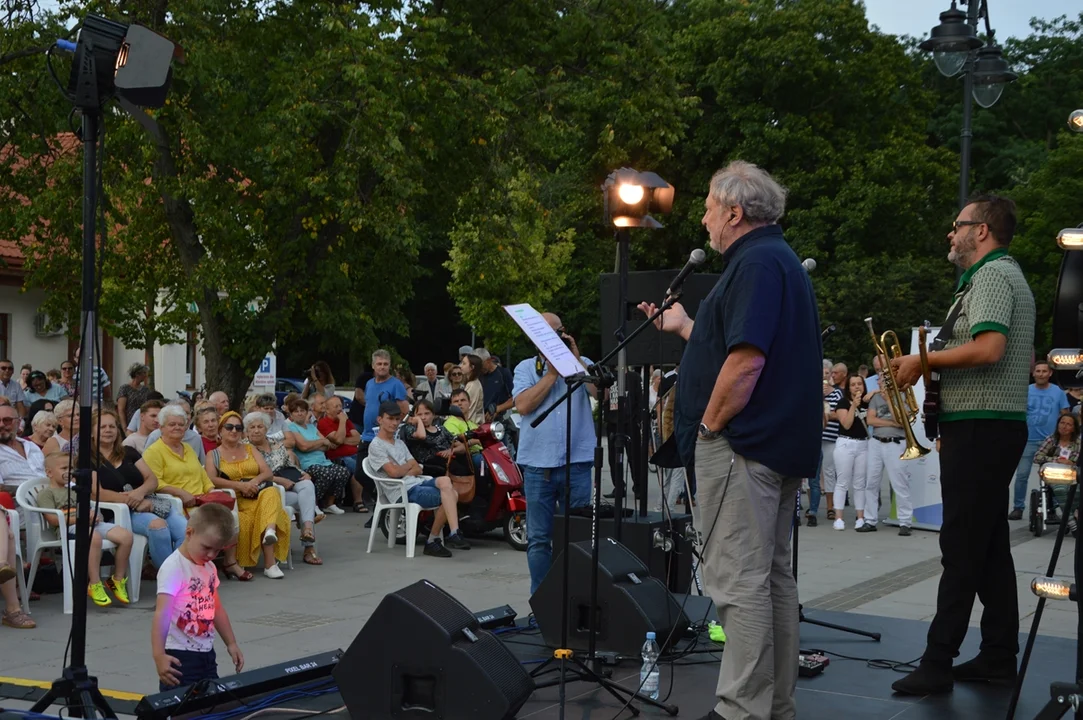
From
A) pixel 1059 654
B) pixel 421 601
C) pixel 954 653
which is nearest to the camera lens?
pixel 421 601

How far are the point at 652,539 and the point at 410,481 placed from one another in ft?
12.7

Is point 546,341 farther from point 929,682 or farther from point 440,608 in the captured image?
point 929,682

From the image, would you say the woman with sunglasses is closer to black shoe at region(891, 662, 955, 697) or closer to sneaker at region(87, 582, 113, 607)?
A: sneaker at region(87, 582, 113, 607)

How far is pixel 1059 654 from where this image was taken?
20.8ft

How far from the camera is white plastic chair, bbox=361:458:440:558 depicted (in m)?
10.8

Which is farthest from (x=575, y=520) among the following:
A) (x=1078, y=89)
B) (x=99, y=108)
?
(x=1078, y=89)

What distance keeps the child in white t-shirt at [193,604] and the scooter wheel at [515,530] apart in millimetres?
6071

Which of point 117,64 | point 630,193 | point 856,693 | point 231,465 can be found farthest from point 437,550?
point 117,64

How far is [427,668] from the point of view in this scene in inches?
186

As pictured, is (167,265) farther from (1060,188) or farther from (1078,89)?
(1078,89)

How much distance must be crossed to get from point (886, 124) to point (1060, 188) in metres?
5.17

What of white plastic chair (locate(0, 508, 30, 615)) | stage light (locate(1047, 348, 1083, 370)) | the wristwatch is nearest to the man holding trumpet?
stage light (locate(1047, 348, 1083, 370))

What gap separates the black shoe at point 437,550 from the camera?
1076cm

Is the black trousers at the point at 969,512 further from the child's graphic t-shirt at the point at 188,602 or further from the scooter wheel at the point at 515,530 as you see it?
the scooter wheel at the point at 515,530
